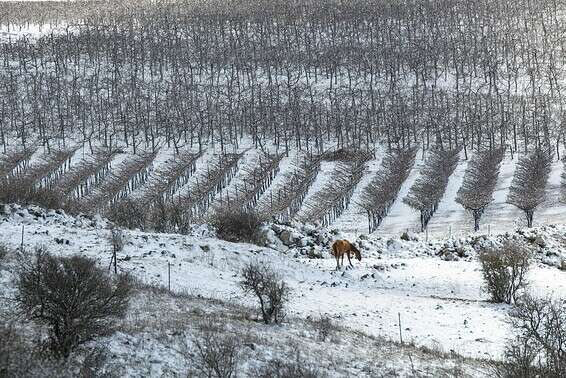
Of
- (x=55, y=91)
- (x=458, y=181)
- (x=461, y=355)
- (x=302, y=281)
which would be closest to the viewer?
(x=461, y=355)

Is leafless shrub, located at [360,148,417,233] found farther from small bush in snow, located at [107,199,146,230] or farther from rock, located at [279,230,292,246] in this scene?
rock, located at [279,230,292,246]

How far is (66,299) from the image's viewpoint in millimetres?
12273

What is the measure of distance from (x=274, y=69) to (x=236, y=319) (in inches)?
5172

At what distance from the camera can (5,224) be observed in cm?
2902

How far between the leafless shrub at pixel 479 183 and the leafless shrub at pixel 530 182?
277cm

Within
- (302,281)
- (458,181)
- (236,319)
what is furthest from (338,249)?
(458,181)

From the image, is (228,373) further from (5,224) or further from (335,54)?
(335,54)

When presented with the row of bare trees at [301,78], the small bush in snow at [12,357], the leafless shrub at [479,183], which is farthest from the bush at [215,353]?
the row of bare trees at [301,78]

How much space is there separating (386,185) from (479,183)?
12326mm

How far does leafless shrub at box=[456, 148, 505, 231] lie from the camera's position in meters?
65.1

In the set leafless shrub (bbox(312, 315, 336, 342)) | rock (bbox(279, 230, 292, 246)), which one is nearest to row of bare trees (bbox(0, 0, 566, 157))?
rock (bbox(279, 230, 292, 246))

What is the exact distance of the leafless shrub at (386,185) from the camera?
220 feet

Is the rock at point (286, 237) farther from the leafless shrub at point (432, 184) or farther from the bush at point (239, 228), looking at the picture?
the leafless shrub at point (432, 184)

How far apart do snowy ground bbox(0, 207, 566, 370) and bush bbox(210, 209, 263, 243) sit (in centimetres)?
583
